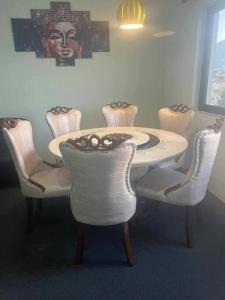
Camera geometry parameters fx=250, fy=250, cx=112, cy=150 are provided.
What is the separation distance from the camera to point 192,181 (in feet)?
6.03

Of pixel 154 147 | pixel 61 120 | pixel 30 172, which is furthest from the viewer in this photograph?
pixel 61 120

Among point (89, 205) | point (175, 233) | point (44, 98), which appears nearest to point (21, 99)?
point (44, 98)

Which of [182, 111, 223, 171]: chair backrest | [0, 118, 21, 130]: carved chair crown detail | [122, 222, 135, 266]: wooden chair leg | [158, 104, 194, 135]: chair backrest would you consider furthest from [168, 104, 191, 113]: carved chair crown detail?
[0, 118, 21, 130]: carved chair crown detail

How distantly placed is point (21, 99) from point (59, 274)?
256cm

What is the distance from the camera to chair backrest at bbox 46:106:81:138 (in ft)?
9.64

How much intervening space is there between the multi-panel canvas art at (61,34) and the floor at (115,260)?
2.20 metres

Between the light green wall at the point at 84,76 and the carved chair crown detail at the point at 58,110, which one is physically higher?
the light green wall at the point at 84,76

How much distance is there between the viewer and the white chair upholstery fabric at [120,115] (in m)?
→ 3.30

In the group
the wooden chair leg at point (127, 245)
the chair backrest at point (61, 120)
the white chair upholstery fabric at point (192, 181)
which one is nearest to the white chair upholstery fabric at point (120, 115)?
the chair backrest at point (61, 120)

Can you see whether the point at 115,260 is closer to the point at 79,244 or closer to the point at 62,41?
the point at 79,244

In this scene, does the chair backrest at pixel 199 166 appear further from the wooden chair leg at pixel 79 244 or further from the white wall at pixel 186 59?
the white wall at pixel 186 59

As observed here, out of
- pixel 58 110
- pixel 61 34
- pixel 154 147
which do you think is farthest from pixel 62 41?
pixel 154 147

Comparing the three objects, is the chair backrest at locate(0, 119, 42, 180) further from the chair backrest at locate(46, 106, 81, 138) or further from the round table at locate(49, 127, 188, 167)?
the chair backrest at locate(46, 106, 81, 138)

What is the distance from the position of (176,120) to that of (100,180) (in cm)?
169
